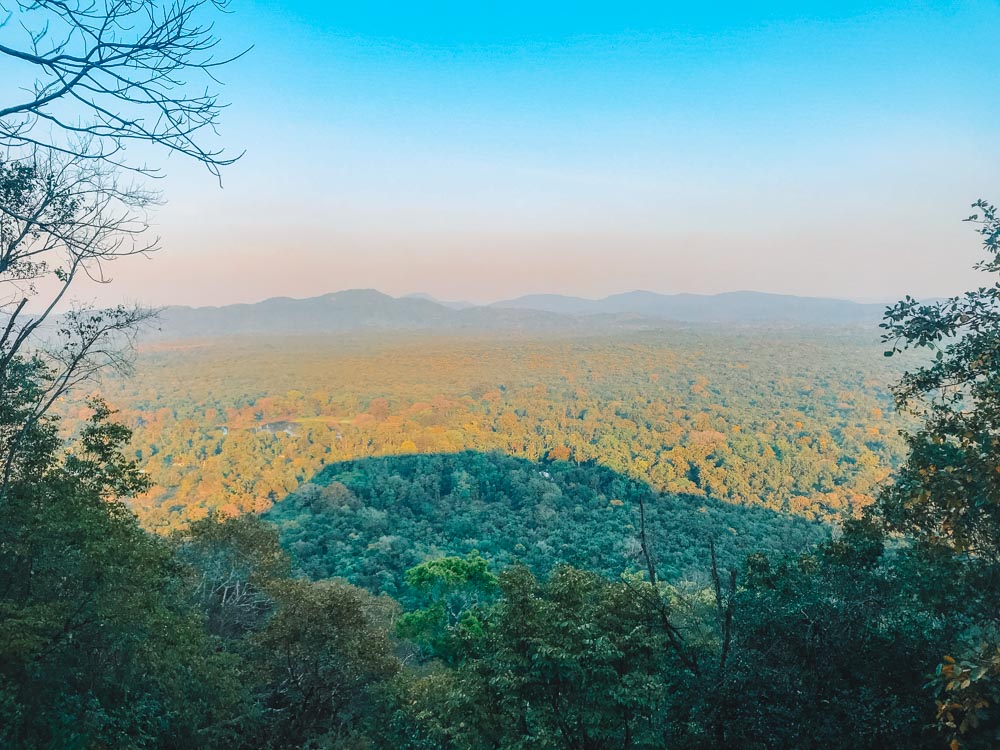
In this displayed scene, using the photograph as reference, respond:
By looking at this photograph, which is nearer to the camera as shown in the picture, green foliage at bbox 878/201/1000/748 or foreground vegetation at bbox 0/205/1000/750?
green foliage at bbox 878/201/1000/748

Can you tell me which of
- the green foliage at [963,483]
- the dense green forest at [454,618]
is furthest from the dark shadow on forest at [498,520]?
the green foliage at [963,483]

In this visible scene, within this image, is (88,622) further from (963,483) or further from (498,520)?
(498,520)

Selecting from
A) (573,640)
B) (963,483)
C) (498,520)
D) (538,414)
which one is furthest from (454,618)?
(538,414)

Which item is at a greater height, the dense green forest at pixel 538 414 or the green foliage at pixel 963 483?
the green foliage at pixel 963 483

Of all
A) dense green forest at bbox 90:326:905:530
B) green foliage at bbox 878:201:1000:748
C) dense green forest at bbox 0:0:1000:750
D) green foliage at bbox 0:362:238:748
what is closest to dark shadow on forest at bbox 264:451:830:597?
dense green forest at bbox 90:326:905:530

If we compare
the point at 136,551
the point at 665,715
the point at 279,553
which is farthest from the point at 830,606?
the point at 279,553

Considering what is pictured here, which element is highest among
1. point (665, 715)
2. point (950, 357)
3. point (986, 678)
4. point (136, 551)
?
point (950, 357)

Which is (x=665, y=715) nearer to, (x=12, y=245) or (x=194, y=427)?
(x=12, y=245)

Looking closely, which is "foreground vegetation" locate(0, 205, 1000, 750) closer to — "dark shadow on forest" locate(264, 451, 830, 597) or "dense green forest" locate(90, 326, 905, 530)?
"dark shadow on forest" locate(264, 451, 830, 597)

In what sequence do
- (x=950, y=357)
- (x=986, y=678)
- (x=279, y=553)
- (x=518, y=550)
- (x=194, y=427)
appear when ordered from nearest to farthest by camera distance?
(x=986, y=678) < (x=950, y=357) < (x=279, y=553) < (x=518, y=550) < (x=194, y=427)

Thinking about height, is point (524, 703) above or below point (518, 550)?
above

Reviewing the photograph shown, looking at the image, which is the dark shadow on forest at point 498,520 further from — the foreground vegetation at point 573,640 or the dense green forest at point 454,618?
the foreground vegetation at point 573,640
